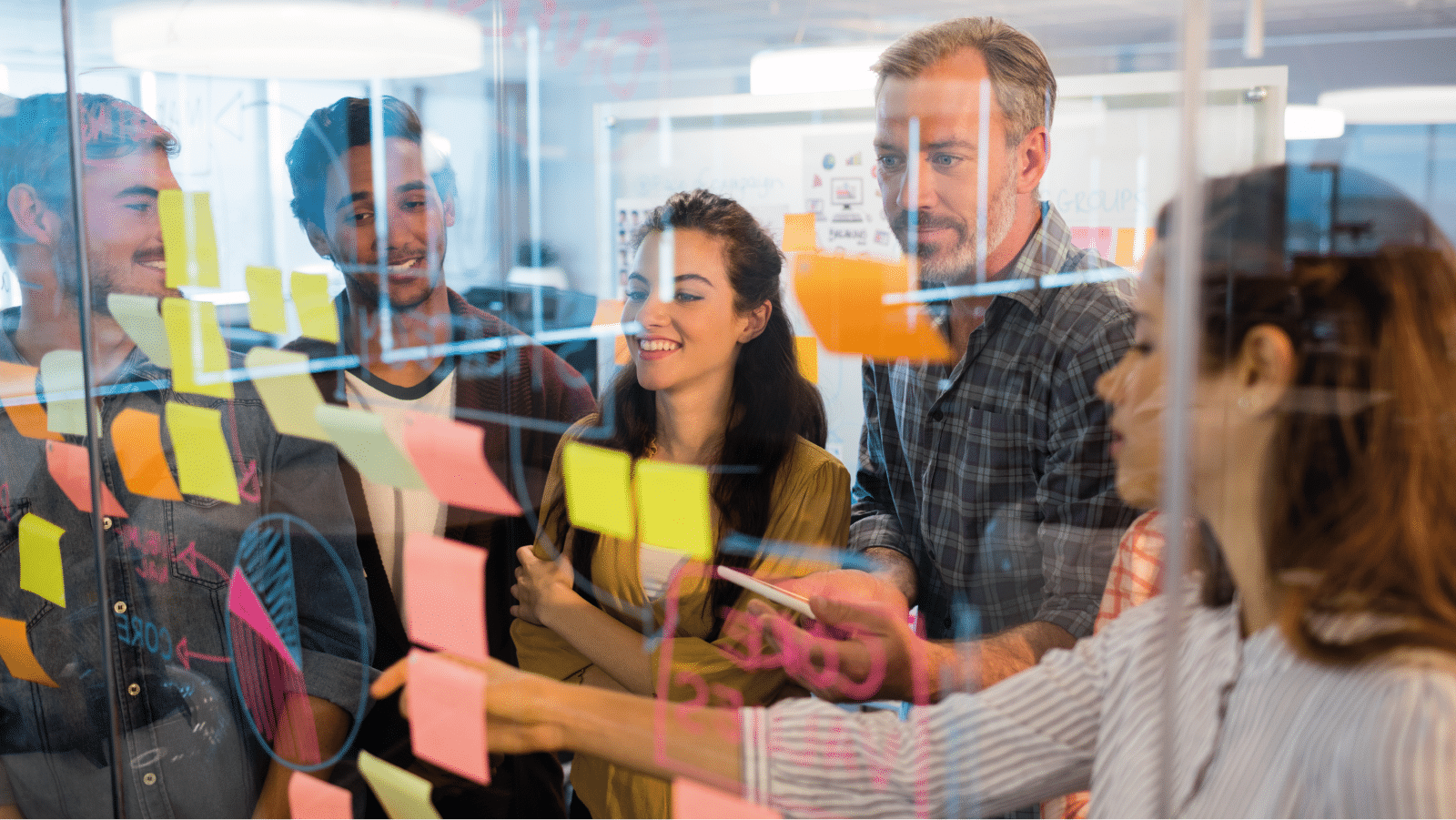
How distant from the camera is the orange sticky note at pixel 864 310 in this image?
109 cm

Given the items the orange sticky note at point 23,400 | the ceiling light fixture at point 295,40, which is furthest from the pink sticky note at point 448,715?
the orange sticky note at point 23,400

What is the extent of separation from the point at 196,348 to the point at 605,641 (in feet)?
3.04

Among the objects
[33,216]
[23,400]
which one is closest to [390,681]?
[23,400]

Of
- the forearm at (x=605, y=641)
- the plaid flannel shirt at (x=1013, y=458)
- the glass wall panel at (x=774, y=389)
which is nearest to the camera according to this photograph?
the glass wall panel at (x=774, y=389)

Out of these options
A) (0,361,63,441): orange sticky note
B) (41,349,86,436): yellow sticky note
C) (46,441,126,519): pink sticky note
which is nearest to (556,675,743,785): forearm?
(46,441,126,519): pink sticky note

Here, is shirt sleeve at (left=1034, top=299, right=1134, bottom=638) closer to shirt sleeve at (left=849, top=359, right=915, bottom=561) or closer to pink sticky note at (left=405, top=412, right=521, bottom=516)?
shirt sleeve at (left=849, top=359, right=915, bottom=561)

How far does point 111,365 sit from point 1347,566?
1900 mm

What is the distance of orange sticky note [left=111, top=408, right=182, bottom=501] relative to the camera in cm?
178

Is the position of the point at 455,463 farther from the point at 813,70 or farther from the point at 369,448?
the point at 813,70

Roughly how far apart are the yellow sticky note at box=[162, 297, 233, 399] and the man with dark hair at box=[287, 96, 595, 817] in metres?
0.22

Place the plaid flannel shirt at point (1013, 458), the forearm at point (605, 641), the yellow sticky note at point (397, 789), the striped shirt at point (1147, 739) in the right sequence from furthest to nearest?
the yellow sticky note at point (397, 789), the forearm at point (605, 641), the plaid flannel shirt at point (1013, 458), the striped shirt at point (1147, 739)

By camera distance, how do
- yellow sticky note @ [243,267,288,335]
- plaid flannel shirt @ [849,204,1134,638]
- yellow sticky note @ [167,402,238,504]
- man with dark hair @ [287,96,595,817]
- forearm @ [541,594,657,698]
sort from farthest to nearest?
1. yellow sticky note @ [167,402,238,504]
2. yellow sticky note @ [243,267,288,335]
3. man with dark hair @ [287,96,595,817]
4. forearm @ [541,594,657,698]
5. plaid flannel shirt @ [849,204,1134,638]

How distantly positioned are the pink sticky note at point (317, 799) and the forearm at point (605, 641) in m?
0.55

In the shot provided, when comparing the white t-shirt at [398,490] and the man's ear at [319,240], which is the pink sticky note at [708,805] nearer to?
the white t-shirt at [398,490]
